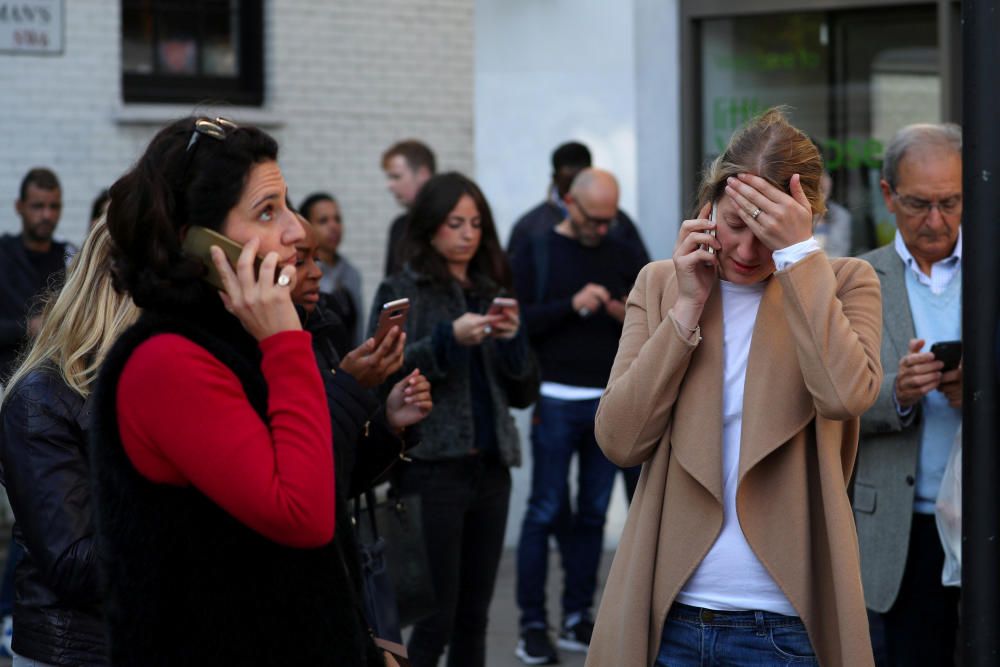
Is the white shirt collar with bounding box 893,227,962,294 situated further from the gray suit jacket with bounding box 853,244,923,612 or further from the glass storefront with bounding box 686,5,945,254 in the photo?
the glass storefront with bounding box 686,5,945,254

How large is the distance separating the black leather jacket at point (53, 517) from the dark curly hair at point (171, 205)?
78cm

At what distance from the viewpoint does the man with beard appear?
7.82 m

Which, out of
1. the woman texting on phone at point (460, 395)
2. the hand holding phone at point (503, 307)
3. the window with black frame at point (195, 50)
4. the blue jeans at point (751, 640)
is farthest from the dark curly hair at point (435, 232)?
the window with black frame at point (195, 50)

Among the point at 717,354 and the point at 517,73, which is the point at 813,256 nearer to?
the point at 717,354

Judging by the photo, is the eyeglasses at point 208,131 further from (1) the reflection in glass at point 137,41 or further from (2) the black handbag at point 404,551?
(1) the reflection in glass at point 137,41

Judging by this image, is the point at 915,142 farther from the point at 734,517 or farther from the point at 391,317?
the point at 734,517

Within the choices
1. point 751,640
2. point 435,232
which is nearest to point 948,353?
point 751,640

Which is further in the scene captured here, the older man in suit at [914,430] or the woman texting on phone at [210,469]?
the older man in suit at [914,430]

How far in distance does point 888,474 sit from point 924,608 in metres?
0.40

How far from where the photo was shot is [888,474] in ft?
14.0

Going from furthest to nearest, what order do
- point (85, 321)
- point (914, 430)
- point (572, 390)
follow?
point (572, 390)
point (914, 430)
point (85, 321)

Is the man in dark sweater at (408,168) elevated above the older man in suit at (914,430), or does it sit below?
above

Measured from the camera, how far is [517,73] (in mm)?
8797

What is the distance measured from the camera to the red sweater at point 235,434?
2350 millimetres
